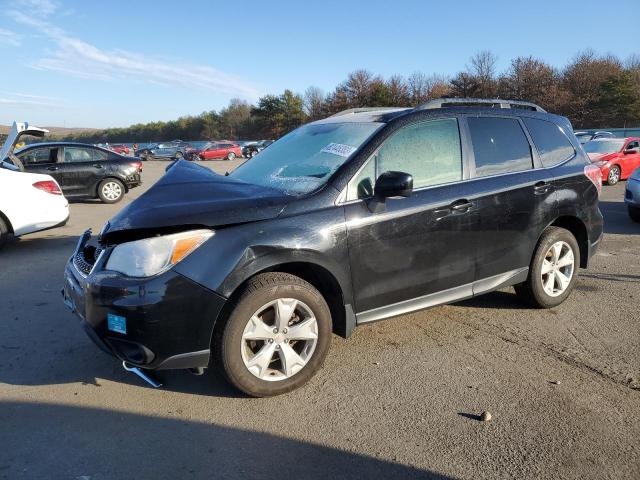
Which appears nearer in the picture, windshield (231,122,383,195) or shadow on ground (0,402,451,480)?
shadow on ground (0,402,451,480)

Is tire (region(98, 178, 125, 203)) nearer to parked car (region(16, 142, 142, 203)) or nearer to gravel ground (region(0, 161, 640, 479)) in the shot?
parked car (region(16, 142, 142, 203))

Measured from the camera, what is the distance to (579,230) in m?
4.72

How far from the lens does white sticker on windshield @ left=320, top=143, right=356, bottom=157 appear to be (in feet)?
11.5

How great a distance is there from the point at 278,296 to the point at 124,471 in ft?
4.00

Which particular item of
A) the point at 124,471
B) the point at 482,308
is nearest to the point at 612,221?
the point at 482,308

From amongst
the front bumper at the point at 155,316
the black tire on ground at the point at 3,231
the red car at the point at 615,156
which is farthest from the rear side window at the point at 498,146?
the red car at the point at 615,156

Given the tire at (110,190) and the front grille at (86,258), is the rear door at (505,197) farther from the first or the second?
the tire at (110,190)

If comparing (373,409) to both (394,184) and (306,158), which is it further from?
(306,158)

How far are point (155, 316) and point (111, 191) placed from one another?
11.5 meters

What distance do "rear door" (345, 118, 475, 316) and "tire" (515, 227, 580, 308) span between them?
2.85 ft

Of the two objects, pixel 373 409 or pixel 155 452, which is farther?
pixel 373 409

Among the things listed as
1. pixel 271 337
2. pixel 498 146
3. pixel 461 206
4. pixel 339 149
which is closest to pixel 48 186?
pixel 339 149

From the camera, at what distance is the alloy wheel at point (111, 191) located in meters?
12.9

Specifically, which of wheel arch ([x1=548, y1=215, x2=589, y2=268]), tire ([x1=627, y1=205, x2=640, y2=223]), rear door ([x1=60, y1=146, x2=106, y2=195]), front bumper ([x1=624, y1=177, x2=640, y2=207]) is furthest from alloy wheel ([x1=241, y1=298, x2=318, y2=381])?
rear door ([x1=60, y1=146, x2=106, y2=195])
